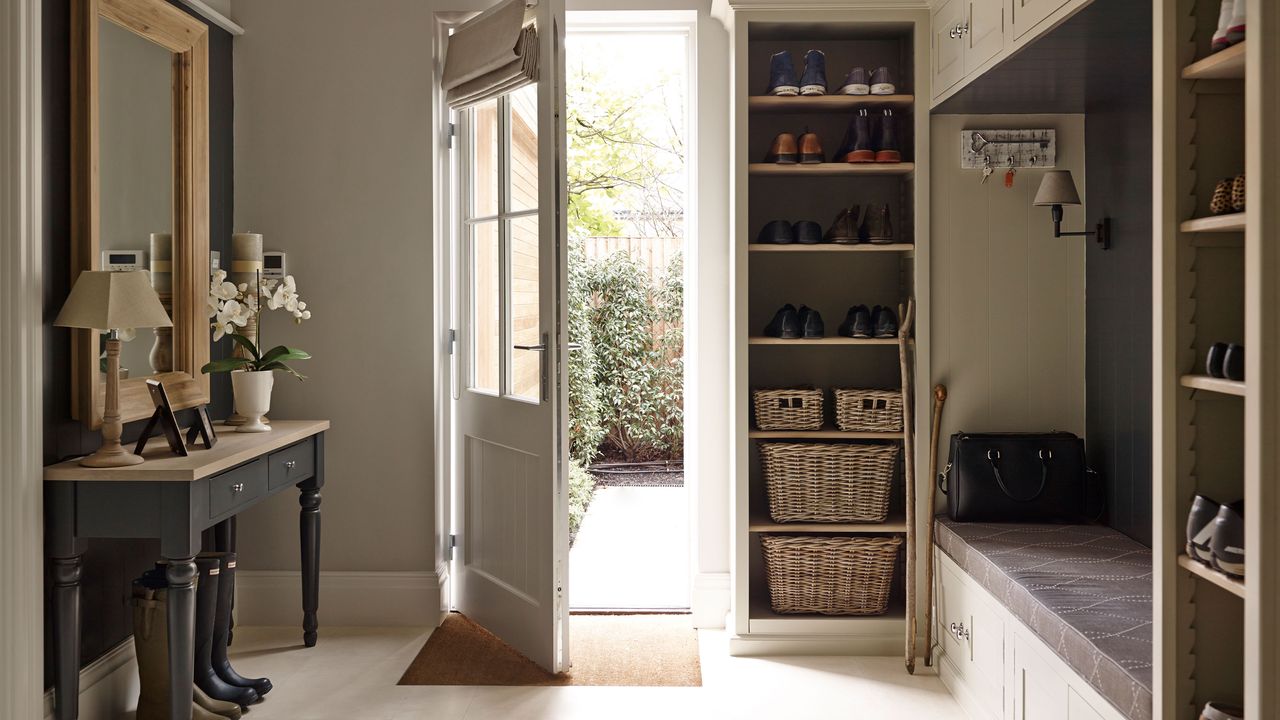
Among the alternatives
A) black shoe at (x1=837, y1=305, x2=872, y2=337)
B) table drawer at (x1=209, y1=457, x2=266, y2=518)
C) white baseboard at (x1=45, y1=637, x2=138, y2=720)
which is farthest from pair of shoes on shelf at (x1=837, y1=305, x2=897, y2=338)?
white baseboard at (x1=45, y1=637, x2=138, y2=720)

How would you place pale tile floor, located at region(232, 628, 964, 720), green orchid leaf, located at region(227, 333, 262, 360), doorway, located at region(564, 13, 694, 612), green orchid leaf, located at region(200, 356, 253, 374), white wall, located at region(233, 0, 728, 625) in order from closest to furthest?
1. pale tile floor, located at region(232, 628, 964, 720)
2. green orchid leaf, located at region(200, 356, 253, 374)
3. green orchid leaf, located at region(227, 333, 262, 360)
4. white wall, located at region(233, 0, 728, 625)
5. doorway, located at region(564, 13, 694, 612)

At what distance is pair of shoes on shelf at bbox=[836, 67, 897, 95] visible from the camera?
3.30m

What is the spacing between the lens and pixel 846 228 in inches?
132

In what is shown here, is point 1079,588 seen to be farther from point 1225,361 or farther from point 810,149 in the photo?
point 810,149

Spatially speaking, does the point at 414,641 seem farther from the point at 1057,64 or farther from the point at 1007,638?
the point at 1057,64

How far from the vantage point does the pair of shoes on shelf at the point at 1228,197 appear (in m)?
1.58

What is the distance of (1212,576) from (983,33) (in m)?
1.76

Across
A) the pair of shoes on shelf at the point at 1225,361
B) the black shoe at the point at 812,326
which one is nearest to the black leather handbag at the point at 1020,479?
the black shoe at the point at 812,326

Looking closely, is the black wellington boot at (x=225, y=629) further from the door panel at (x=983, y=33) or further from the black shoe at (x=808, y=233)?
the door panel at (x=983, y=33)

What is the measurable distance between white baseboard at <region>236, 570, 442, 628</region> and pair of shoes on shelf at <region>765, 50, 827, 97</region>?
7.76ft

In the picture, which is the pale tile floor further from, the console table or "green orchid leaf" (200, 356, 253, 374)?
"green orchid leaf" (200, 356, 253, 374)

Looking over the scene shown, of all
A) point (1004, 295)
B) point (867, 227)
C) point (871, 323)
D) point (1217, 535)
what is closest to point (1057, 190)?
point (1004, 295)

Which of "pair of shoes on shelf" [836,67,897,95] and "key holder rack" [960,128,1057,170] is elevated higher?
"pair of shoes on shelf" [836,67,897,95]

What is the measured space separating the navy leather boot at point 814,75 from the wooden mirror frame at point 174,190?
2.21 m
